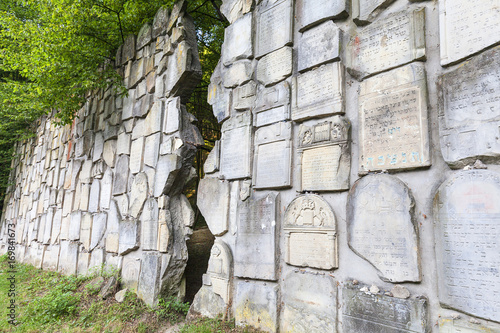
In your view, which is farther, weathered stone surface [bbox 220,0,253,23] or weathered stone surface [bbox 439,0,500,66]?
weathered stone surface [bbox 220,0,253,23]

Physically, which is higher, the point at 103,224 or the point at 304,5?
the point at 304,5

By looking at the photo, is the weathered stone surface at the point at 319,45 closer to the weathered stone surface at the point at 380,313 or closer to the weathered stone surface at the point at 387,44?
the weathered stone surface at the point at 387,44

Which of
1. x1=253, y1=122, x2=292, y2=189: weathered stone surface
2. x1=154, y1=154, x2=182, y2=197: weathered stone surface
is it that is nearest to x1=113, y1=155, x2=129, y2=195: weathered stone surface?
x1=154, y1=154, x2=182, y2=197: weathered stone surface

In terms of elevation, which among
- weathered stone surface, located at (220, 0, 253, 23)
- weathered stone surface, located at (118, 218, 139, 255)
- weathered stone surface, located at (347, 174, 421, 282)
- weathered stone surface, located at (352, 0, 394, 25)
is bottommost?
weathered stone surface, located at (118, 218, 139, 255)

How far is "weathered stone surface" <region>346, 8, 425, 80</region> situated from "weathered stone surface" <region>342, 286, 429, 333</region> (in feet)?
5.04

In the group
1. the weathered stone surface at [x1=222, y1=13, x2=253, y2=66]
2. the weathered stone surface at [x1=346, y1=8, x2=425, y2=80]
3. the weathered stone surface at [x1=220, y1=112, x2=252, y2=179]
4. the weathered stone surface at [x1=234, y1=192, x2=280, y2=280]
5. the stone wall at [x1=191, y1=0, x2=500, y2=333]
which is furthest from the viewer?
the weathered stone surface at [x1=222, y1=13, x2=253, y2=66]

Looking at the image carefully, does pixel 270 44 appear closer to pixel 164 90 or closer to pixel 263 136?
pixel 263 136

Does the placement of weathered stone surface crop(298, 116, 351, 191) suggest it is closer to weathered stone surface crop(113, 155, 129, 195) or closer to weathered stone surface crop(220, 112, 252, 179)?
weathered stone surface crop(220, 112, 252, 179)

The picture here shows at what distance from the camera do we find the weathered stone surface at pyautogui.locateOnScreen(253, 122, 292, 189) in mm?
2887

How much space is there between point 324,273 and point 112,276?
10.4 ft

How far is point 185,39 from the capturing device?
14.0 feet

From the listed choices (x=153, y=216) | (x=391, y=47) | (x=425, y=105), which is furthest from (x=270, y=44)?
(x=153, y=216)

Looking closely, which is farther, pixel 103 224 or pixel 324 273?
pixel 103 224

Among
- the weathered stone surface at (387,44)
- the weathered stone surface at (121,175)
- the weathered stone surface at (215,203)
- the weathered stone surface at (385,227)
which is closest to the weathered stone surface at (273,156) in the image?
the weathered stone surface at (215,203)
